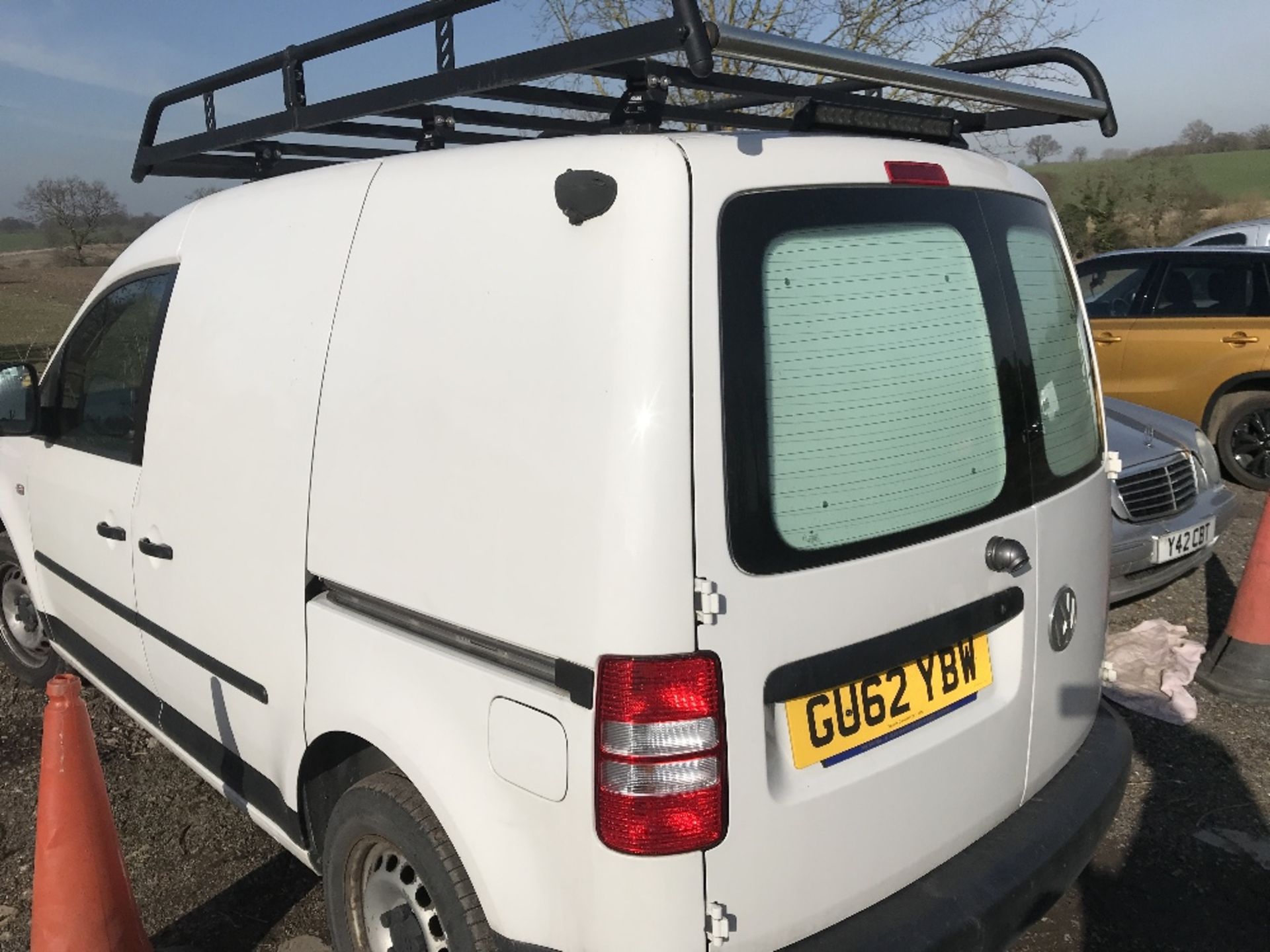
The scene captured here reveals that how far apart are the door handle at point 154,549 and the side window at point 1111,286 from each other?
7.00 m

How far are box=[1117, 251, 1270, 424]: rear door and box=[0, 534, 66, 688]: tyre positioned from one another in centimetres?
717

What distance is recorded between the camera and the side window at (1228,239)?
42.4ft

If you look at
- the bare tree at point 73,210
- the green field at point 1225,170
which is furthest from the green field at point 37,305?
the green field at point 1225,170

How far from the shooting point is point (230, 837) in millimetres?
3248

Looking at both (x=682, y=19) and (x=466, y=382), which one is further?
(x=466, y=382)

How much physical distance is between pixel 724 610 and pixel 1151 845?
2271 millimetres

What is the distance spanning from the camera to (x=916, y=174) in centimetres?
200

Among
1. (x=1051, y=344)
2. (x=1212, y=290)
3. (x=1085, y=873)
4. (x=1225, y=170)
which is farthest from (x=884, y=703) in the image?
(x=1225, y=170)

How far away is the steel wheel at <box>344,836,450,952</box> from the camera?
2.11 metres

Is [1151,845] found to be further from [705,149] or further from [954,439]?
[705,149]

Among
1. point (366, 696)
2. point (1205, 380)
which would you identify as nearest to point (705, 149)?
point (366, 696)

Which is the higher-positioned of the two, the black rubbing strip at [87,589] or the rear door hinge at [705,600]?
the rear door hinge at [705,600]

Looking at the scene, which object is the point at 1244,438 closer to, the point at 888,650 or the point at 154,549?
the point at 888,650

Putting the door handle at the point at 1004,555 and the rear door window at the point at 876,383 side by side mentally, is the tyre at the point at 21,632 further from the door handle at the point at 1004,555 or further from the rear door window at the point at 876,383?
the door handle at the point at 1004,555
